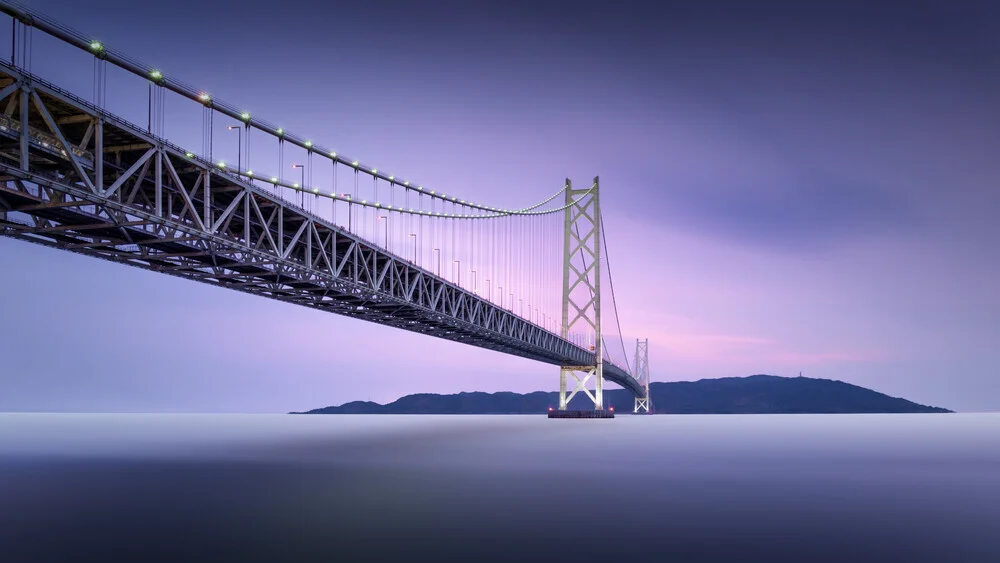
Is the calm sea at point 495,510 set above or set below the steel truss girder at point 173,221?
below

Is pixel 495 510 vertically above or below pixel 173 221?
below

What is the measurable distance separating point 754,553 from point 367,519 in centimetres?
654

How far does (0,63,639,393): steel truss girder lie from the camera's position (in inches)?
907

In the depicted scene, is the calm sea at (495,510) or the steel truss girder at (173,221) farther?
the steel truss girder at (173,221)

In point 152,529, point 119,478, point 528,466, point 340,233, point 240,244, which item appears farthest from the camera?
point 340,233

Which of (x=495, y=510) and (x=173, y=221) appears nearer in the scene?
(x=495, y=510)

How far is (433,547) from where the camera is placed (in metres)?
12.3

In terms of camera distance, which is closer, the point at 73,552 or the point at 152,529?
the point at 73,552

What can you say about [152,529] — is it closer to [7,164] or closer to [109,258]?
[7,164]

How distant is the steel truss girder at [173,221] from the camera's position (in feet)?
75.6

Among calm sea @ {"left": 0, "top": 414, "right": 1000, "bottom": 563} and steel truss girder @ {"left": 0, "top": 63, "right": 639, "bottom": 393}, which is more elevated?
steel truss girder @ {"left": 0, "top": 63, "right": 639, "bottom": 393}

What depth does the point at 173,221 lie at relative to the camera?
2733 centimetres

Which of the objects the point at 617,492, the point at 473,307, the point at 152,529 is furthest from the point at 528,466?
the point at 473,307

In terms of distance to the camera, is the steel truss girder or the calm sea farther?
the steel truss girder
